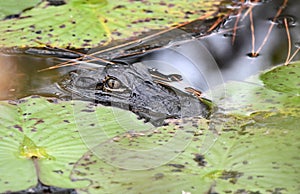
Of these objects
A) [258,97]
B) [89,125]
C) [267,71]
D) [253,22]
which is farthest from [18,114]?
[253,22]

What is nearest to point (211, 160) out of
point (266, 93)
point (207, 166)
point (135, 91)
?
point (207, 166)

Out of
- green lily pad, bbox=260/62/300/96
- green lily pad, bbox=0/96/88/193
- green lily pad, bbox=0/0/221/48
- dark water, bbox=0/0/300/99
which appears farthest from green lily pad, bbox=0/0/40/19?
green lily pad, bbox=260/62/300/96

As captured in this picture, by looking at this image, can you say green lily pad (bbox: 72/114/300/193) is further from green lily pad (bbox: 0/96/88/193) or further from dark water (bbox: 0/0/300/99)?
dark water (bbox: 0/0/300/99)

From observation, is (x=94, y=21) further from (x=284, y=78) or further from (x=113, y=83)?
(x=284, y=78)

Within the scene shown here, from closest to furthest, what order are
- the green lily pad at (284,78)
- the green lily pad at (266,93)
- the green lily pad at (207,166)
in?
the green lily pad at (207,166), the green lily pad at (266,93), the green lily pad at (284,78)

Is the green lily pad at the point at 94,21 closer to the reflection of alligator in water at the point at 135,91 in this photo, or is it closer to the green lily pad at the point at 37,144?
the reflection of alligator in water at the point at 135,91

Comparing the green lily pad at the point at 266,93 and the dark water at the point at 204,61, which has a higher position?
the dark water at the point at 204,61

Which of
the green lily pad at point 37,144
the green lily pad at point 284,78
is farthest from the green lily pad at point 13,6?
the green lily pad at point 284,78
